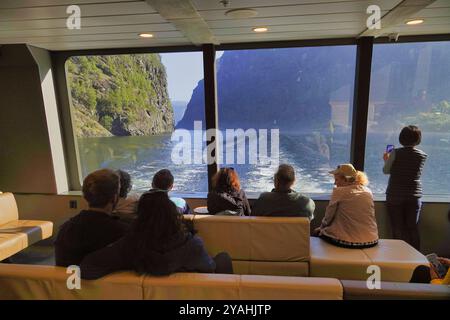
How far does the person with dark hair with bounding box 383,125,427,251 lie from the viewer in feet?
A: 9.46

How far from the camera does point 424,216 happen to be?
3.29m

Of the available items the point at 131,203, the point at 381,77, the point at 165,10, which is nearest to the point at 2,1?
the point at 165,10

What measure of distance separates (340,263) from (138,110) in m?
3.02

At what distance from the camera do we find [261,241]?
2262mm

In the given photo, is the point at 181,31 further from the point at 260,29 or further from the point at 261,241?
the point at 261,241

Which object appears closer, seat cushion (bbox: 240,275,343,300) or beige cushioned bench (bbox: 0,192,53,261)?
seat cushion (bbox: 240,275,343,300)

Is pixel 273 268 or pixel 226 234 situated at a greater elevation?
pixel 226 234

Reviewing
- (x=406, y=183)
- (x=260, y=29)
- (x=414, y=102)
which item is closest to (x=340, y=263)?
(x=406, y=183)

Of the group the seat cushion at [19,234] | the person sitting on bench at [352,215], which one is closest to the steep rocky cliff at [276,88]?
the person sitting on bench at [352,215]

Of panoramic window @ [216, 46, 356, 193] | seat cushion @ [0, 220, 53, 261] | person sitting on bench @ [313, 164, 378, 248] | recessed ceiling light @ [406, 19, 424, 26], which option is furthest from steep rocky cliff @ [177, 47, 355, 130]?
seat cushion @ [0, 220, 53, 261]

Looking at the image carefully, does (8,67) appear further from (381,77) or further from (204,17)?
(381,77)

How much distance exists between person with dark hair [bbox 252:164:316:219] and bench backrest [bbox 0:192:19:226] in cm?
284

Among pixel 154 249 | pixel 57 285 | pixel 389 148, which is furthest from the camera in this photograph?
pixel 389 148

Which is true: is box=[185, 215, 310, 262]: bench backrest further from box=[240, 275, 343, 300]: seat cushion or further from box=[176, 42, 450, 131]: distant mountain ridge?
box=[176, 42, 450, 131]: distant mountain ridge
